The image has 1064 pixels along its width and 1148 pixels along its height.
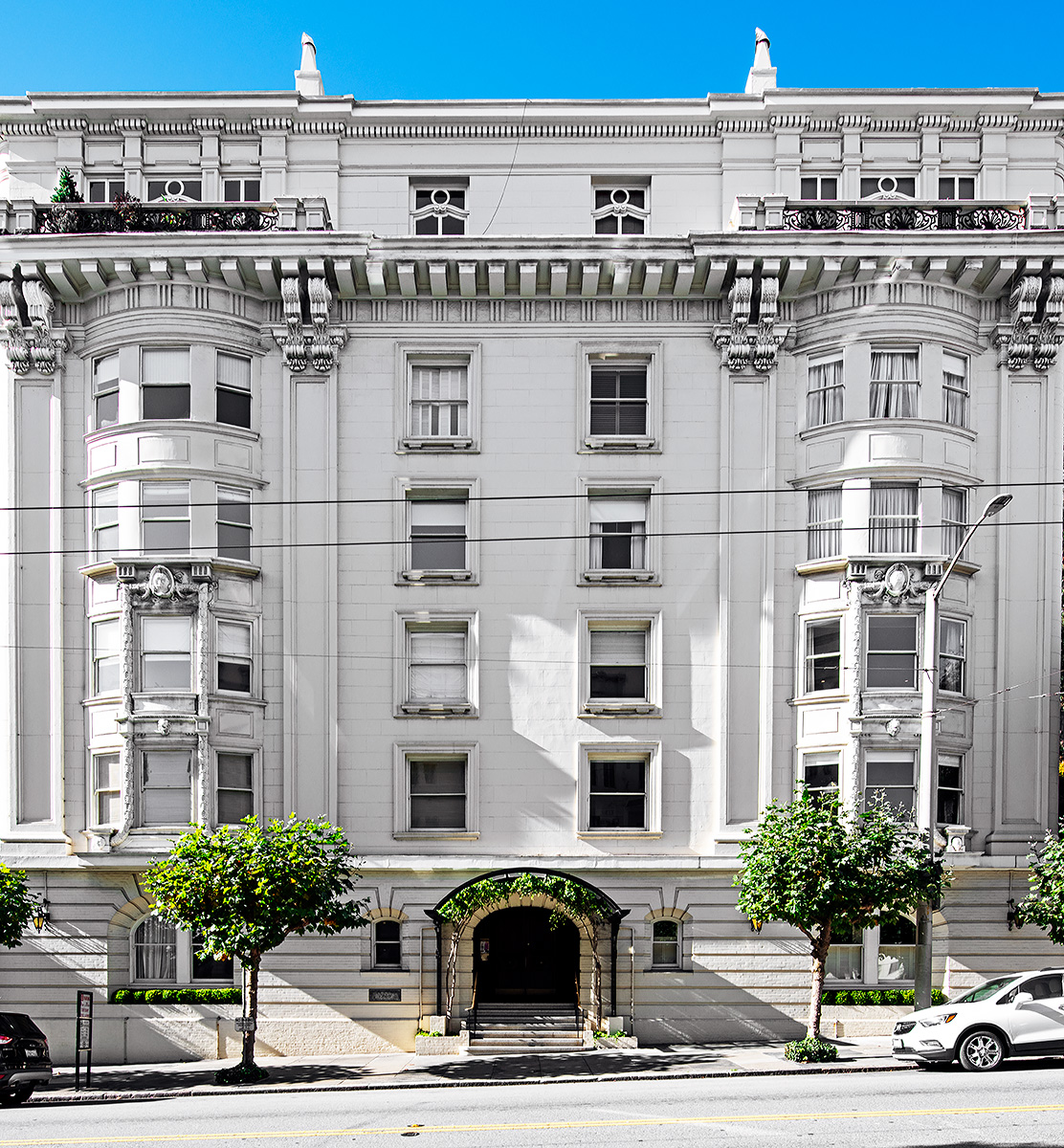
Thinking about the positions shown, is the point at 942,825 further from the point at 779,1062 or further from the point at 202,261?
the point at 202,261

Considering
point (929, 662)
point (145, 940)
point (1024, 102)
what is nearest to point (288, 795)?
point (145, 940)

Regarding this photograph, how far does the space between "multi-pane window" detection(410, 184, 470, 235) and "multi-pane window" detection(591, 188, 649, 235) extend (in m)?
3.21

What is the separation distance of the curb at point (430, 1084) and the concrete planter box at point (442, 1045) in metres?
2.96

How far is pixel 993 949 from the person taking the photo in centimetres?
2622

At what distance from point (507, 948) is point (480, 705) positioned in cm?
545

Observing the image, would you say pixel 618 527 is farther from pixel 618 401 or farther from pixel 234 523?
pixel 234 523

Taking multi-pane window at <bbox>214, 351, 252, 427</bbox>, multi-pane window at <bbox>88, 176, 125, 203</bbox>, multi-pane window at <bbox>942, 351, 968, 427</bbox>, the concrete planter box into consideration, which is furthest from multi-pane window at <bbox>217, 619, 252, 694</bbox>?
multi-pane window at <bbox>942, 351, 968, 427</bbox>

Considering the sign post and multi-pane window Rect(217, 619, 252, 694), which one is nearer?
the sign post

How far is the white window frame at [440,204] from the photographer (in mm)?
29359

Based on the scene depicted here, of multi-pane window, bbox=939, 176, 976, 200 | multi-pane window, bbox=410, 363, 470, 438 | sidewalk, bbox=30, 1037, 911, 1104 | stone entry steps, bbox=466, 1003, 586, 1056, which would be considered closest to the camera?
sidewalk, bbox=30, 1037, 911, 1104

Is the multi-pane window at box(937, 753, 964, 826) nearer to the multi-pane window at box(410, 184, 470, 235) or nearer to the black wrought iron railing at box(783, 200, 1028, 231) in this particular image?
the black wrought iron railing at box(783, 200, 1028, 231)

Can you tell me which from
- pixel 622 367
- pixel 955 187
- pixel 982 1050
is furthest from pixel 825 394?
pixel 982 1050

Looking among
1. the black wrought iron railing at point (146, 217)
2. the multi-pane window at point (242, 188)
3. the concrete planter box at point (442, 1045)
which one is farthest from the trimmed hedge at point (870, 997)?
the multi-pane window at point (242, 188)

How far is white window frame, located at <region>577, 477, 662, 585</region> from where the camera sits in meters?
27.7
